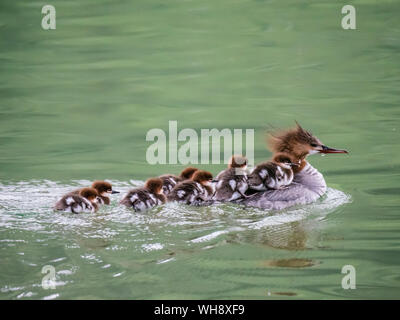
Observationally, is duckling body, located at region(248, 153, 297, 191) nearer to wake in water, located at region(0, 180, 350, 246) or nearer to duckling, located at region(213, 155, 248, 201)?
duckling, located at region(213, 155, 248, 201)

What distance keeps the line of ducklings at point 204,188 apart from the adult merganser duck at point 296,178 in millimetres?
73

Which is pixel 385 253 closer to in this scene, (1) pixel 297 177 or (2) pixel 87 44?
(1) pixel 297 177

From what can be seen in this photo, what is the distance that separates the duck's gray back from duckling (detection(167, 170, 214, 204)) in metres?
0.31

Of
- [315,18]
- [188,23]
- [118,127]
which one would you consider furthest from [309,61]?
[118,127]

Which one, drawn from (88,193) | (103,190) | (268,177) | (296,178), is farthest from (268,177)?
(88,193)

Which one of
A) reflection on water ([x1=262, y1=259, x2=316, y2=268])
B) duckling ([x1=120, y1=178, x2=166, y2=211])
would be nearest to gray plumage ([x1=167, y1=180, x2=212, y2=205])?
duckling ([x1=120, y1=178, x2=166, y2=211])

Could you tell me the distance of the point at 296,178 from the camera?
640cm

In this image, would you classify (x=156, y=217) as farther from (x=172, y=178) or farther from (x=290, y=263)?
(x=290, y=263)

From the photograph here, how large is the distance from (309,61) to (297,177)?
3.54m

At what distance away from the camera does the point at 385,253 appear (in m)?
4.97

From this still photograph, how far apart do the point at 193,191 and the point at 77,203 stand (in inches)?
35.0

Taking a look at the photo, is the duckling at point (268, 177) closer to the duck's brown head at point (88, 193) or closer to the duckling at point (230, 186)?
the duckling at point (230, 186)

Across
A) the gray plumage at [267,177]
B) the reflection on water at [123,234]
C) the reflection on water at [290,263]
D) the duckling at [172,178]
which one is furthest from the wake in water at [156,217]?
the reflection on water at [290,263]

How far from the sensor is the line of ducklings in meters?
5.82
